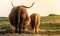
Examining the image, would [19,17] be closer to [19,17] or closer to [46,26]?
[19,17]

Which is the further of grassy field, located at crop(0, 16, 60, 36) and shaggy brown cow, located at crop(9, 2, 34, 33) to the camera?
grassy field, located at crop(0, 16, 60, 36)

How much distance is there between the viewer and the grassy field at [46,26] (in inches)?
35.5

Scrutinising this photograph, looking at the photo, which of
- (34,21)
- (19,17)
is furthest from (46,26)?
(19,17)

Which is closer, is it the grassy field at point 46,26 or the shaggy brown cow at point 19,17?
the shaggy brown cow at point 19,17

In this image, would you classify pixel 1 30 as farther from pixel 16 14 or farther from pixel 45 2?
pixel 45 2

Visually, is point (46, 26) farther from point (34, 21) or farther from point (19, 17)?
point (19, 17)

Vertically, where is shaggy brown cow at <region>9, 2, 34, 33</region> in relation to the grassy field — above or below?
above

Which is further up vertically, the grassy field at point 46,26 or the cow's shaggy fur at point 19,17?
the cow's shaggy fur at point 19,17

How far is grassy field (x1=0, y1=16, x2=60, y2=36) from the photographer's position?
90cm

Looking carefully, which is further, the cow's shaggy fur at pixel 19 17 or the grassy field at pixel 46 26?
the grassy field at pixel 46 26

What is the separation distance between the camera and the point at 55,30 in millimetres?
965

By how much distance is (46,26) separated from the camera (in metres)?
1.03

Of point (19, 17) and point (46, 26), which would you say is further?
point (46, 26)

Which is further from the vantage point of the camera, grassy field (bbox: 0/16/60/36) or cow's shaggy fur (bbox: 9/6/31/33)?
grassy field (bbox: 0/16/60/36)
